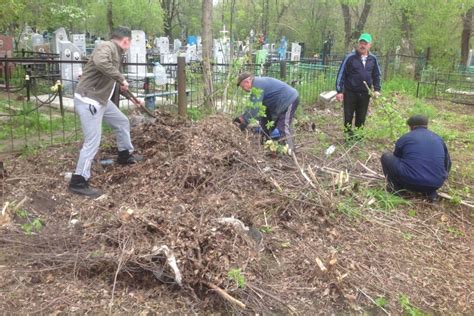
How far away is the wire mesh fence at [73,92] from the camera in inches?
269

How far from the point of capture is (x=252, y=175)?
4820 millimetres

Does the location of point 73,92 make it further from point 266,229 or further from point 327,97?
point 266,229

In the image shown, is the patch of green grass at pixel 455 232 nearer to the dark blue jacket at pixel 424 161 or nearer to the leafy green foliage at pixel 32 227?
the dark blue jacket at pixel 424 161

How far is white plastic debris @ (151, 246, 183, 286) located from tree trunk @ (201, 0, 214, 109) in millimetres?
4193

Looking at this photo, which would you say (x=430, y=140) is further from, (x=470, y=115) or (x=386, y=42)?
(x=386, y=42)

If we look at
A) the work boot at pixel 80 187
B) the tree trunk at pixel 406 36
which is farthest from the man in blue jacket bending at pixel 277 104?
the tree trunk at pixel 406 36

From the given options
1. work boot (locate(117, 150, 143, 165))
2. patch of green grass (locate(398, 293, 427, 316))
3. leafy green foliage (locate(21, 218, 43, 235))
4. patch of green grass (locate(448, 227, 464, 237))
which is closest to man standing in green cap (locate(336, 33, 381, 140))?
patch of green grass (locate(448, 227, 464, 237))

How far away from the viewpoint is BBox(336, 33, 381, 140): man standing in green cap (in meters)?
6.99

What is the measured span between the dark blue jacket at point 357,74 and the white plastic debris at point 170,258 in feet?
15.7

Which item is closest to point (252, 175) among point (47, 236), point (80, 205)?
point (80, 205)

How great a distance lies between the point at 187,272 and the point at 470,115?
10.3 metres

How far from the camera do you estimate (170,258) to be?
3.13m

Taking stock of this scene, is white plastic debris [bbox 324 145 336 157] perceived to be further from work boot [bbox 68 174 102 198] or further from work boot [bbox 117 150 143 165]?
work boot [bbox 68 174 102 198]

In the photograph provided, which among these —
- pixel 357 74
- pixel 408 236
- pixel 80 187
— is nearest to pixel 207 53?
pixel 357 74
